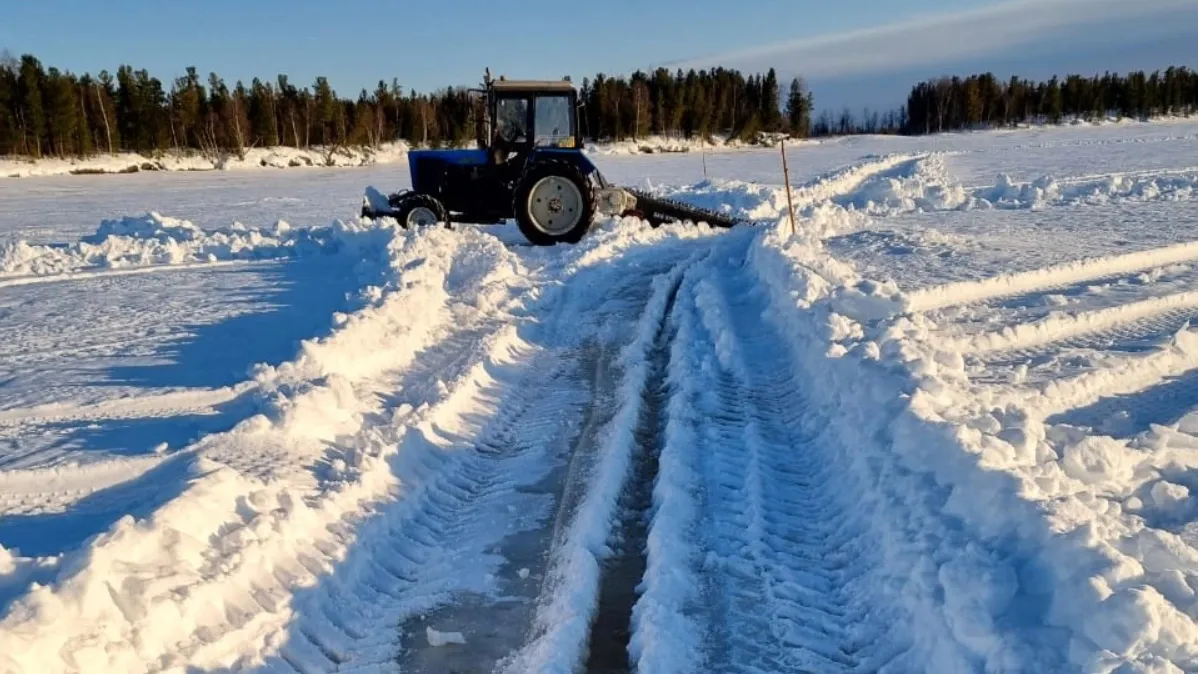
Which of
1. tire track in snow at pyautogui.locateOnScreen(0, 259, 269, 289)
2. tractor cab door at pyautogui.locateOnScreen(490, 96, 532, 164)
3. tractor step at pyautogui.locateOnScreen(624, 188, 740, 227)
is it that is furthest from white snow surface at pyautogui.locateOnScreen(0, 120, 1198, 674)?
tractor step at pyautogui.locateOnScreen(624, 188, 740, 227)

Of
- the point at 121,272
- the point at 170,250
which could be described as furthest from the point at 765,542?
the point at 170,250

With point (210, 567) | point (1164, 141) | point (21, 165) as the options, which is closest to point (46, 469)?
point (210, 567)

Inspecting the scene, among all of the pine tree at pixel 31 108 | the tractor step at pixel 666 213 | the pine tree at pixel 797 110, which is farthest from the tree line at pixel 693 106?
the tractor step at pixel 666 213

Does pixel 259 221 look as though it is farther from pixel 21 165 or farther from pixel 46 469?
pixel 21 165

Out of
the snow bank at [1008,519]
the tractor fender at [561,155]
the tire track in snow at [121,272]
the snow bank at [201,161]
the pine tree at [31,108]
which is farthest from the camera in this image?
the pine tree at [31,108]

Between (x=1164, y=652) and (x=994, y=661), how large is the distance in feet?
1.59

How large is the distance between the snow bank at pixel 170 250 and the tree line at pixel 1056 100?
72.4m

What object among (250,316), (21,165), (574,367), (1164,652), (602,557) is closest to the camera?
(1164,652)

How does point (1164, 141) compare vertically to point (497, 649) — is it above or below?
above

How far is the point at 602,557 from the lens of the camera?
405 centimetres

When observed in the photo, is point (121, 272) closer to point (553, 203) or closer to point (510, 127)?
point (510, 127)

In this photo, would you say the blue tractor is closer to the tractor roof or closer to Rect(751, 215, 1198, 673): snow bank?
the tractor roof

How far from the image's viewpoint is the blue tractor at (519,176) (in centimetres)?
1246

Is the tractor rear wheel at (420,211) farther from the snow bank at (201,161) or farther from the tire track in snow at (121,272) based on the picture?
the snow bank at (201,161)
